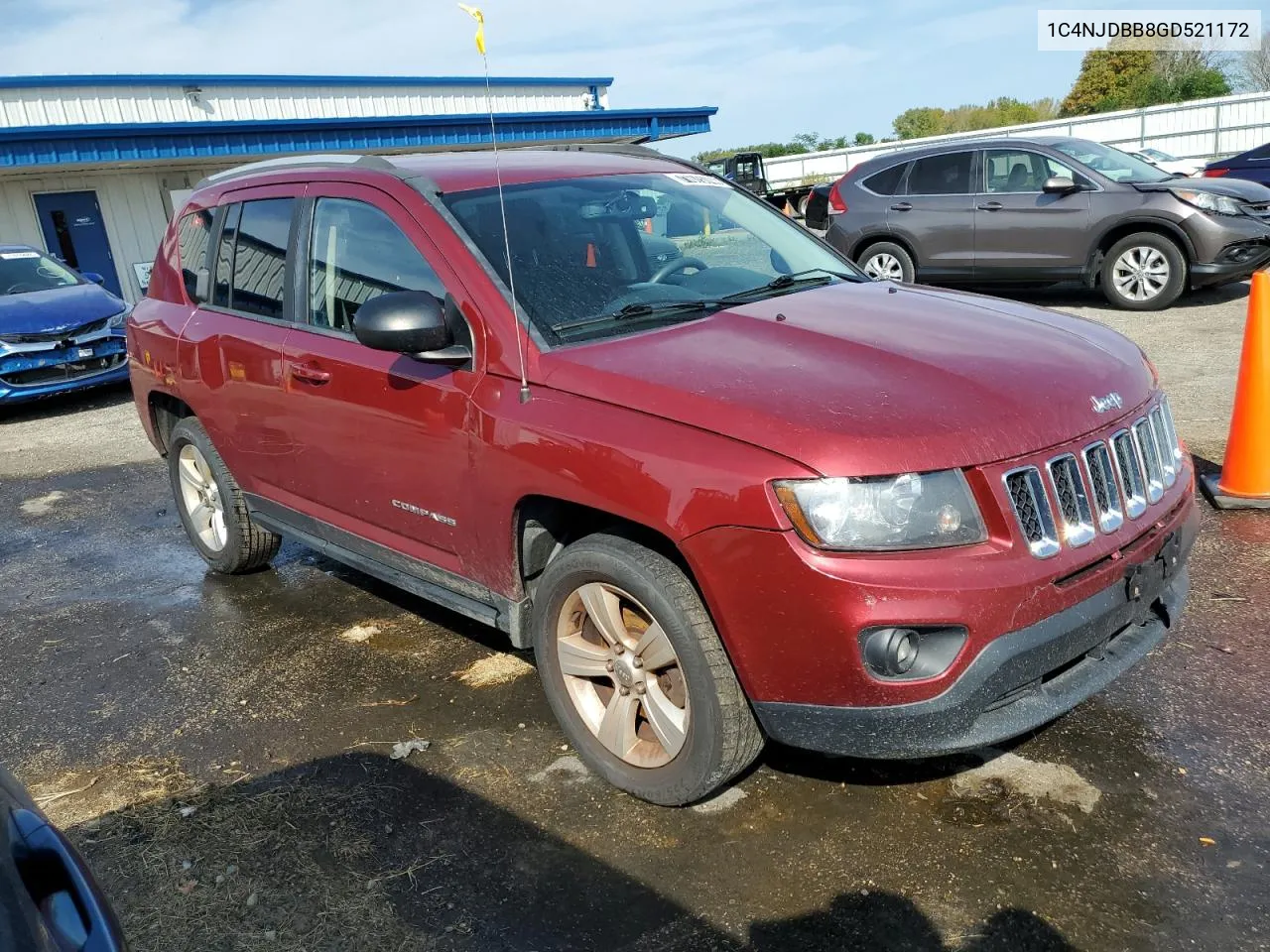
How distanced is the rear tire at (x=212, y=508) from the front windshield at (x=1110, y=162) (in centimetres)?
894

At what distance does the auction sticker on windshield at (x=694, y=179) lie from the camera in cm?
430

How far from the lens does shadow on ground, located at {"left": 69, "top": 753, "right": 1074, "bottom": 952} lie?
2.56 metres

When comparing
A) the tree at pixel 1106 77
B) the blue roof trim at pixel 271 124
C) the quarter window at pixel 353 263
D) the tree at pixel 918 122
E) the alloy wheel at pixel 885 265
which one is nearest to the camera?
the quarter window at pixel 353 263

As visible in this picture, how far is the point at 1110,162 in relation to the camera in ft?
34.5

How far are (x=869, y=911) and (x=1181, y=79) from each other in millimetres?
52413

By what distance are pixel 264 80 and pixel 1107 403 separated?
73.1ft

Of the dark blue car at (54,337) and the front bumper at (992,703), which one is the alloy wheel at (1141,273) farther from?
the dark blue car at (54,337)

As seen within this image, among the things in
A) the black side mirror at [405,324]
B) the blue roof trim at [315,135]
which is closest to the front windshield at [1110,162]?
the black side mirror at [405,324]

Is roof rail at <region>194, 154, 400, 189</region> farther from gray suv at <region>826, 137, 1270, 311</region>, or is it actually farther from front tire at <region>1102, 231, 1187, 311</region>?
front tire at <region>1102, 231, 1187, 311</region>

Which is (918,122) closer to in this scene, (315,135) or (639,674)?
(315,135)

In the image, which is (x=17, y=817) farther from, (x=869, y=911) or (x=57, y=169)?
(x=57, y=169)

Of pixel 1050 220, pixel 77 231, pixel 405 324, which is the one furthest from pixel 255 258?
pixel 77 231

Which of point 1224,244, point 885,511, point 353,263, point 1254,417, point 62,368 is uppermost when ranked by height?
point 353,263

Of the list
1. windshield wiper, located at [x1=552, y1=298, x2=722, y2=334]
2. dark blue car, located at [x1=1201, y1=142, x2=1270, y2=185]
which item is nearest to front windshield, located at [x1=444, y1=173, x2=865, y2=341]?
windshield wiper, located at [x1=552, y1=298, x2=722, y2=334]
